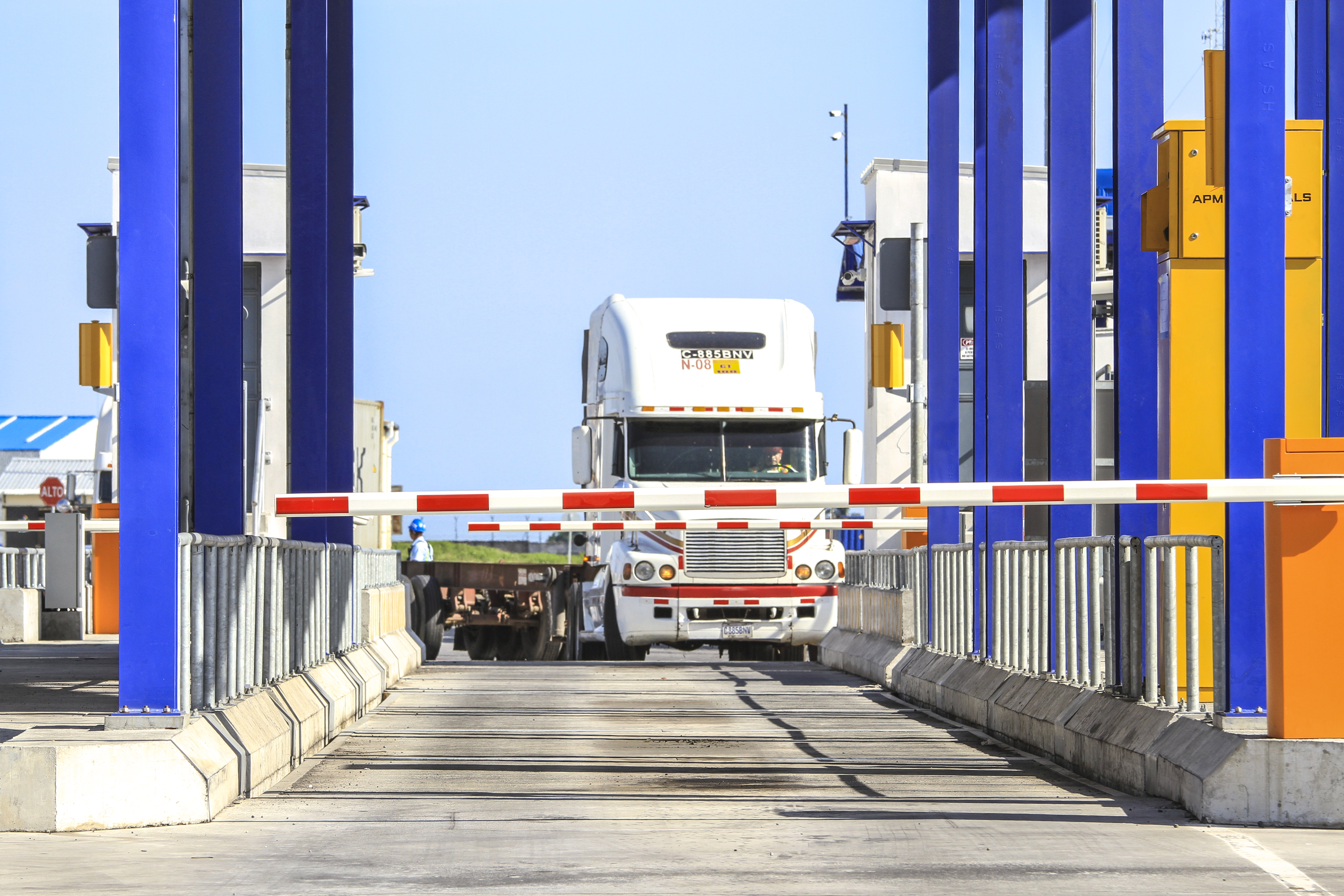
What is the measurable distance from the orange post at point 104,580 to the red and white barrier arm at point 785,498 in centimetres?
1735

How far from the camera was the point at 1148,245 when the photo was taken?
10.4 m

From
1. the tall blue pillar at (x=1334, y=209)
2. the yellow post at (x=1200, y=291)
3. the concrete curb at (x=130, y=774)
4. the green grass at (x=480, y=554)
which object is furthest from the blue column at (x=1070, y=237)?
the green grass at (x=480, y=554)

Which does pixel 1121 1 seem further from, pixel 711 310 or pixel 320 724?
pixel 711 310

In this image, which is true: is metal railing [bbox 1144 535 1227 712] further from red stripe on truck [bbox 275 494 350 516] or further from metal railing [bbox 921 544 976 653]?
metal railing [bbox 921 544 976 653]

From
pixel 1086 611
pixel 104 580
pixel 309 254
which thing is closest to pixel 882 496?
pixel 1086 611

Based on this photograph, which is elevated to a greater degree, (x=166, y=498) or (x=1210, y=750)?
(x=166, y=498)

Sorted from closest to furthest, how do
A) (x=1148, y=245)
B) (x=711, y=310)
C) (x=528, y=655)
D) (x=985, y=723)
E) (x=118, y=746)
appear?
1. (x=118, y=746)
2. (x=1148, y=245)
3. (x=985, y=723)
4. (x=711, y=310)
5. (x=528, y=655)

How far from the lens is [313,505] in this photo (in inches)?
330

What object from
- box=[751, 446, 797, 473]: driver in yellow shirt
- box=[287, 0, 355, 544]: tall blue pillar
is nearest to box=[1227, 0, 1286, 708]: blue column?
box=[287, 0, 355, 544]: tall blue pillar

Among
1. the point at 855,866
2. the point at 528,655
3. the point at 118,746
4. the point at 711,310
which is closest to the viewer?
the point at 855,866

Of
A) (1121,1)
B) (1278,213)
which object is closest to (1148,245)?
(1121,1)

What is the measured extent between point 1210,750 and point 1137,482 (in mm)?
1173

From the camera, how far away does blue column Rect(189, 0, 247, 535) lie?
920cm

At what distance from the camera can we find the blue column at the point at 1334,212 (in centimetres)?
1094
